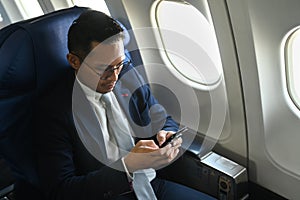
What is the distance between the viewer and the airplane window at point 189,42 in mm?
1768

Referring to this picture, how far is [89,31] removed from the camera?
1290 mm

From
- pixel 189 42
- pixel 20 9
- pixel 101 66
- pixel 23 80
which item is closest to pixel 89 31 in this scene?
pixel 101 66

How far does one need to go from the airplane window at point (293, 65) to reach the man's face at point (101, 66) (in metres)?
0.66

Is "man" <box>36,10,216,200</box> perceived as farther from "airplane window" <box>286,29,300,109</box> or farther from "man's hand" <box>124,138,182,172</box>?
"airplane window" <box>286,29,300,109</box>

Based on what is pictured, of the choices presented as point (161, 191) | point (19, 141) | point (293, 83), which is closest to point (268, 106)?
point (293, 83)

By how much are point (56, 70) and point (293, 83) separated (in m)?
0.98

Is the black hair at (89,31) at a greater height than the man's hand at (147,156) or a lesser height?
greater

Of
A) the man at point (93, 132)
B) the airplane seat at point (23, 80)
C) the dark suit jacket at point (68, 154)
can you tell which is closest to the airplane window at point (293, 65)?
the man at point (93, 132)

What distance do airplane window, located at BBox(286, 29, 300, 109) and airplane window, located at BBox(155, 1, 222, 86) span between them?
0.35m

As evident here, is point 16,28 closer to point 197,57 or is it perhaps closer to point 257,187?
point 197,57

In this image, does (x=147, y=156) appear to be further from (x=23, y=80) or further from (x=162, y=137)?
(x=23, y=80)

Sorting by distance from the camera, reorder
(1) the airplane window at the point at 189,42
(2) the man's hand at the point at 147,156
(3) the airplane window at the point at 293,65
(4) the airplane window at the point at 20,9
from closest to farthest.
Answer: (2) the man's hand at the point at 147,156 → (3) the airplane window at the point at 293,65 → (1) the airplane window at the point at 189,42 → (4) the airplane window at the point at 20,9

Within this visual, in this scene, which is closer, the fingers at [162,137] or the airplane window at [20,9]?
the fingers at [162,137]

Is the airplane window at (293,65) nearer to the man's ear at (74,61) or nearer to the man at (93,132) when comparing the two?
the man at (93,132)
